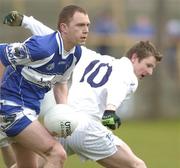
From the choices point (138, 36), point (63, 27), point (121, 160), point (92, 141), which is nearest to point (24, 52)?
point (63, 27)

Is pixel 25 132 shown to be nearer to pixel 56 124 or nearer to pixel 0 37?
pixel 56 124

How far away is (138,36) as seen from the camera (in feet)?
76.4

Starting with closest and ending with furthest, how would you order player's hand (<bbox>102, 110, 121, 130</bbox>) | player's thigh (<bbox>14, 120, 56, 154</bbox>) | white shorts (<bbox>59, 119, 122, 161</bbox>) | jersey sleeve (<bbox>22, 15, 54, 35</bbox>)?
player's thigh (<bbox>14, 120, 56, 154</bbox>), player's hand (<bbox>102, 110, 121, 130</bbox>), white shorts (<bbox>59, 119, 122, 161</bbox>), jersey sleeve (<bbox>22, 15, 54, 35</bbox>)

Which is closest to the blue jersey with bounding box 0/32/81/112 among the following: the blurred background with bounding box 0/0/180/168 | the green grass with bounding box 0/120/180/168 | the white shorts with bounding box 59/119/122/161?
the white shorts with bounding box 59/119/122/161

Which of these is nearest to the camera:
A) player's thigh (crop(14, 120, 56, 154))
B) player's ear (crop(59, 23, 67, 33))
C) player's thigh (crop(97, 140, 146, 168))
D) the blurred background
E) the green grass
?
player's thigh (crop(14, 120, 56, 154))

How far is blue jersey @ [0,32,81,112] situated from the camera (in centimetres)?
828

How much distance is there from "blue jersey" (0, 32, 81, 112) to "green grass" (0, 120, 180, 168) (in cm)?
378

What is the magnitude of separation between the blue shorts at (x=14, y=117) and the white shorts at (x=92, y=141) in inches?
22.3

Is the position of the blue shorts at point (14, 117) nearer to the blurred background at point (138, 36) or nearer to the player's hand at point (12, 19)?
the player's hand at point (12, 19)


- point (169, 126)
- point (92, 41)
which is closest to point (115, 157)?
point (169, 126)

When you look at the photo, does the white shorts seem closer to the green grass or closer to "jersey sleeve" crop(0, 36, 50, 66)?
"jersey sleeve" crop(0, 36, 50, 66)

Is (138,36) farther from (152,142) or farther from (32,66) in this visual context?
(32,66)

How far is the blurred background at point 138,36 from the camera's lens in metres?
22.8

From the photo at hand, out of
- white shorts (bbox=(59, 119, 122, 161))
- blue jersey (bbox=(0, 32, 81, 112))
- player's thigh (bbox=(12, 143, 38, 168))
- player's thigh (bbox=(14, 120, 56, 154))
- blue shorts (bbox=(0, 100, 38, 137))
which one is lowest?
player's thigh (bbox=(12, 143, 38, 168))
